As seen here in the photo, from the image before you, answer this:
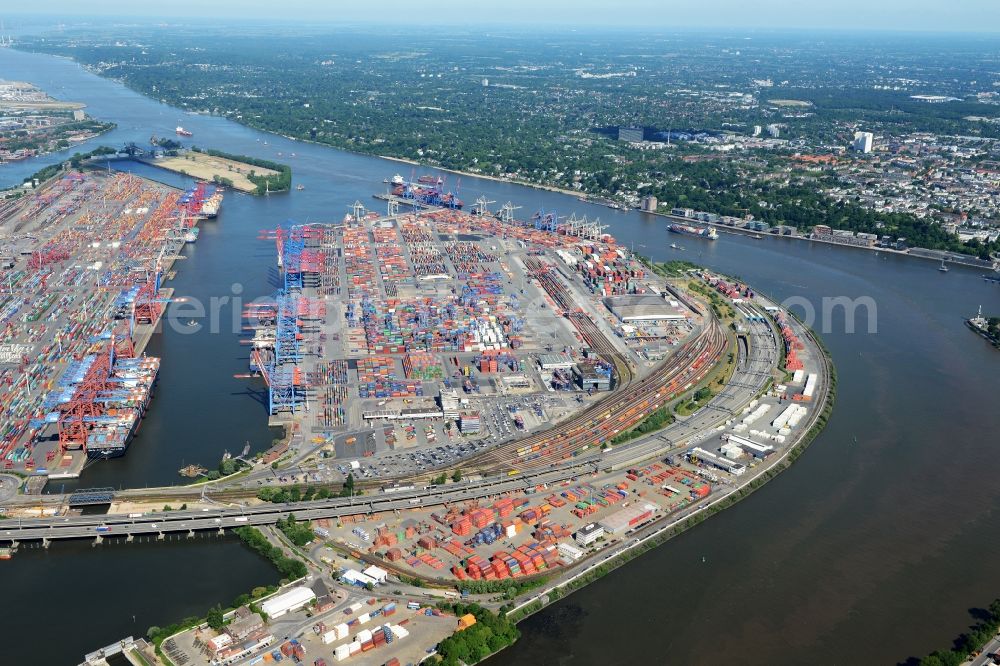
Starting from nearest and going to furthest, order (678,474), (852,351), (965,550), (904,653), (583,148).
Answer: (904,653), (965,550), (678,474), (852,351), (583,148)

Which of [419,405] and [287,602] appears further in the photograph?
[419,405]

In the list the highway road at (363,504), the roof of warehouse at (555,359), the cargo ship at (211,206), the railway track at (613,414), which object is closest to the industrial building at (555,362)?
the roof of warehouse at (555,359)

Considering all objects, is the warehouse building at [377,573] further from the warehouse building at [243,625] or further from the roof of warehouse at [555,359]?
the roof of warehouse at [555,359]

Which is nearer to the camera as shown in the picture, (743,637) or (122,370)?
(743,637)

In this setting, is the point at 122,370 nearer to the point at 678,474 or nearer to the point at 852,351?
the point at 678,474

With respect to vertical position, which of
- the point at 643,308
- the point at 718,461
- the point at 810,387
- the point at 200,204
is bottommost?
the point at 718,461

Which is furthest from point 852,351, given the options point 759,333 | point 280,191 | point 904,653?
point 280,191

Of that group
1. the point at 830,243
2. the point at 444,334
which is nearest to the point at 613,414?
the point at 444,334

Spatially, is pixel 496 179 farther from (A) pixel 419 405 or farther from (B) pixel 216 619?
(B) pixel 216 619

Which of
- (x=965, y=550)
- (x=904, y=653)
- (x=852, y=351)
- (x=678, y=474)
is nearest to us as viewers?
(x=904, y=653)
